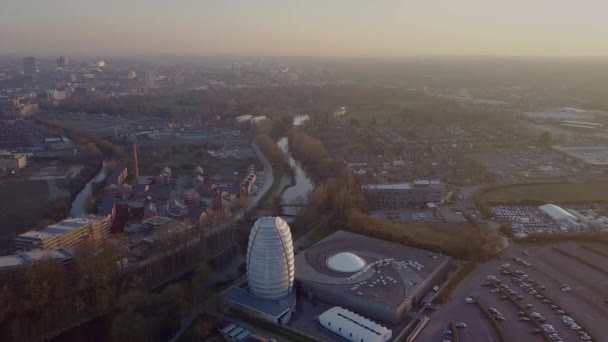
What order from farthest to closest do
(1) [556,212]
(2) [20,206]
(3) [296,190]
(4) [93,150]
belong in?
(4) [93,150]
(3) [296,190]
(2) [20,206]
(1) [556,212]

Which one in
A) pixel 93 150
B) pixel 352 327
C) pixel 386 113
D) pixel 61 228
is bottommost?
pixel 352 327

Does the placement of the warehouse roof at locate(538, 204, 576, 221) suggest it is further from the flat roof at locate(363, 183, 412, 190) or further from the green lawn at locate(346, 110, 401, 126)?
the green lawn at locate(346, 110, 401, 126)

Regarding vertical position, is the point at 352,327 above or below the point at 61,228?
below

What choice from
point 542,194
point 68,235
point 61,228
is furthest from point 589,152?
point 61,228

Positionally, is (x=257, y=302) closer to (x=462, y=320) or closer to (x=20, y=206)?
(x=462, y=320)

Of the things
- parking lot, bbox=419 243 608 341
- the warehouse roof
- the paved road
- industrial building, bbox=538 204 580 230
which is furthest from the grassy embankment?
the paved road

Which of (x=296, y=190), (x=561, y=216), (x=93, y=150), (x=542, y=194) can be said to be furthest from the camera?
(x=93, y=150)
